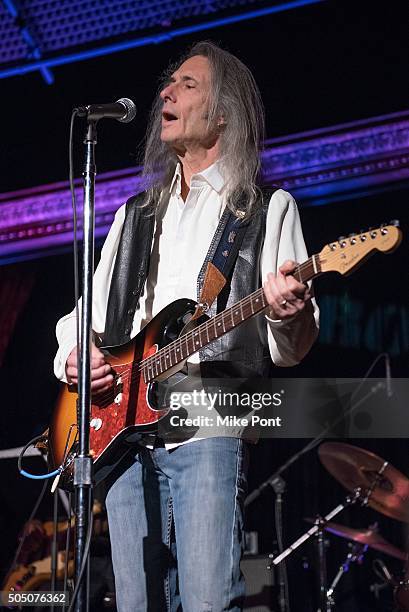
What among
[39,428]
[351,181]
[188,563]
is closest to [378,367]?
[351,181]

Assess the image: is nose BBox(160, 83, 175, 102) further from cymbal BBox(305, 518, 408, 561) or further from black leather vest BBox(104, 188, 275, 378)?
cymbal BBox(305, 518, 408, 561)

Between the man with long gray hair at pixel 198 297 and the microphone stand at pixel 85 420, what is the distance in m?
0.23

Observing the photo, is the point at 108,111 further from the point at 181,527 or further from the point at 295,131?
the point at 295,131

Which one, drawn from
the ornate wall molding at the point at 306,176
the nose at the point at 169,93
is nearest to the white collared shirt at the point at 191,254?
the nose at the point at 169,93

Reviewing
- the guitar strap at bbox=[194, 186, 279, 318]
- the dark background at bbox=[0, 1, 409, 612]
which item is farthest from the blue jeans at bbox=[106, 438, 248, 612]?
the dark background at bbox=[0, 1, 409, 612]

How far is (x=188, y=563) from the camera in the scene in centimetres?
192

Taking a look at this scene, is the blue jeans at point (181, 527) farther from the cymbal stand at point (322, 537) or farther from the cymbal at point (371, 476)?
the cymbal at point (371, 476)

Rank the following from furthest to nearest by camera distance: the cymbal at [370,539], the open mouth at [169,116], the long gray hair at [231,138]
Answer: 1. the cymbal at [370,539]
2. the open mouth at [169,116]
3. the long gray hair at [231,138]

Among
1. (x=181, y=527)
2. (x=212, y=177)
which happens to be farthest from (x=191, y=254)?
(x=181, y=527)

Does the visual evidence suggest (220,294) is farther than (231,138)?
No

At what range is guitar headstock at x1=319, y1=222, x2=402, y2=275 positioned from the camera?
1913 mm

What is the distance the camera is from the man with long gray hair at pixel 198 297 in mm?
1946

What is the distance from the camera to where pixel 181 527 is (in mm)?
1978

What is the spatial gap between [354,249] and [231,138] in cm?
79
